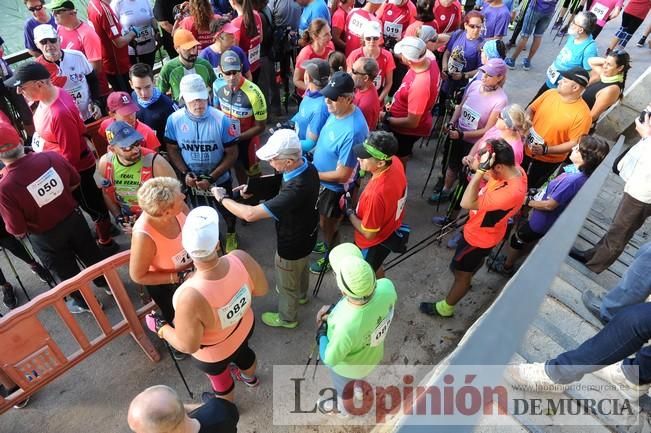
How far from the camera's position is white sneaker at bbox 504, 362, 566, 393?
127 inches

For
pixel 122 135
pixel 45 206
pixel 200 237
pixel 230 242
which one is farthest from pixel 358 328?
pixel 45 206

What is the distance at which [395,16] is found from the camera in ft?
22.5

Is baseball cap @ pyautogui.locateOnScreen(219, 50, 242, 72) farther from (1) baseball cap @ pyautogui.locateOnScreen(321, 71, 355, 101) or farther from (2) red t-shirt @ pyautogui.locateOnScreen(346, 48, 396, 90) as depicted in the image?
(2) red t-shirt @ pyautogui.locateOnScreen(346, 48, 396, 90)

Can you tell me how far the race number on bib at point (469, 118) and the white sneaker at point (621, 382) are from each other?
2779 millimetres

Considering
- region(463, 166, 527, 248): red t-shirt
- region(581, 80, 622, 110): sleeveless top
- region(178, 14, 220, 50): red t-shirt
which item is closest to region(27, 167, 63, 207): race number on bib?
region(178, 14, 220, 50): red t-shirt

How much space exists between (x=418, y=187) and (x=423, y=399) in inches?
224

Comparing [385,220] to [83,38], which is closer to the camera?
[385,220]

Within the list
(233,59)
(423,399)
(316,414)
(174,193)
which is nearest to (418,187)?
(233,59)

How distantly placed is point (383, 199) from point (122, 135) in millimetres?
2229

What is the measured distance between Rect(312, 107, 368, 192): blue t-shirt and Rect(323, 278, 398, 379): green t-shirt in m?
1.60

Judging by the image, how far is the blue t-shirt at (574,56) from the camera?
5.85 metres

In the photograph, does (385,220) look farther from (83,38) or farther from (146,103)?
(83,38)

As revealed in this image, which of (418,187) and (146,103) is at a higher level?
(146,103)

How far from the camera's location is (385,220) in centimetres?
373
